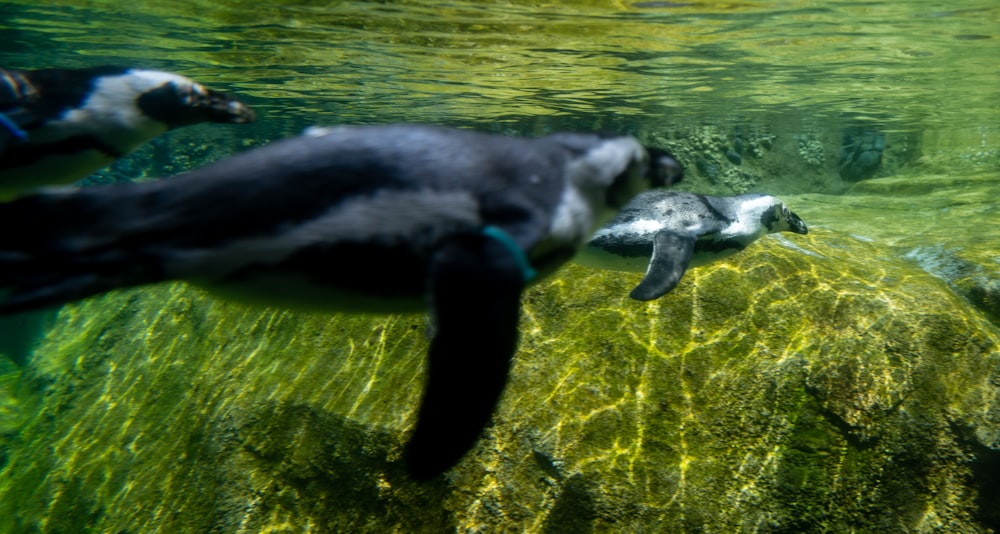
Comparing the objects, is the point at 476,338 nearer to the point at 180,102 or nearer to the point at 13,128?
the point at 180,102

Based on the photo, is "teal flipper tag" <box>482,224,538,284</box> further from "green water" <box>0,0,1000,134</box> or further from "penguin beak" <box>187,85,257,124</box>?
"green water" <box>0,0,1000,134</box>

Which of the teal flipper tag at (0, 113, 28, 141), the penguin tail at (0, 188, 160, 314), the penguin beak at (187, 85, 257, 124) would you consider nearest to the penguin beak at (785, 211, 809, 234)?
the penguin beak at (187, 85, 257, 124)

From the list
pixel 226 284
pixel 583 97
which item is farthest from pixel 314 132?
pixel 583 97

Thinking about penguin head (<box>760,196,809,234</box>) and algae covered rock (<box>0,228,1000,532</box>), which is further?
penguin head (<box>760,196,809,234</box>)

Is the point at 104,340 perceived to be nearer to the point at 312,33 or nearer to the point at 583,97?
the point at 312,33

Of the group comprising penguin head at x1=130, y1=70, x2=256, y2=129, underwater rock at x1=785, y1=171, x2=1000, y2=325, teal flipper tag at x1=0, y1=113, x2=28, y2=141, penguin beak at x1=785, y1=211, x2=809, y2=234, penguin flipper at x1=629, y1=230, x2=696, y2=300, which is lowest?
underwater rock at x1=785, y1=171, x2=1000, y2=325

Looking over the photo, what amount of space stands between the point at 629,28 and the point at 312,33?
5607 mm

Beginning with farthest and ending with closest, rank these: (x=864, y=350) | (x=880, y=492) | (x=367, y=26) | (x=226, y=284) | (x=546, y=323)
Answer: (x=367, y=26) < (x=546, y=323) < (x=864, y=350) < (x=880, y=492) < (x=226, y=284)

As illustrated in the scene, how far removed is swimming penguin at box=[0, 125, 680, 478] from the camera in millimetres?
1399

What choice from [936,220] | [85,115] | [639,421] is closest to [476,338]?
[85,115]

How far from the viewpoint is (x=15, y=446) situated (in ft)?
27.5

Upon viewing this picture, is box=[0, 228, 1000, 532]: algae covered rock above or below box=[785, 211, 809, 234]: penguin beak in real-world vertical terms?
below

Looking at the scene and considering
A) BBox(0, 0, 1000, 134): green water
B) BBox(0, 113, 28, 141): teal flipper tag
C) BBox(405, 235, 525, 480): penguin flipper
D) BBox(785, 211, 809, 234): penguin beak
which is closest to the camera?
BBox(405, 235, 525, 480): penguin flipper

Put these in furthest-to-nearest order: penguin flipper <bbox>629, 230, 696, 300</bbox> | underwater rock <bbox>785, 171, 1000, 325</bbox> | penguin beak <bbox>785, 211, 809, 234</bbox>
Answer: underwater rock <bbox>785, 171, 1000, 325</bbox> → penguin beak <bbox>785, 211, 809, 234</bbox> → penguin flipper <bbox>629, 230, 696, 300</bbox>
